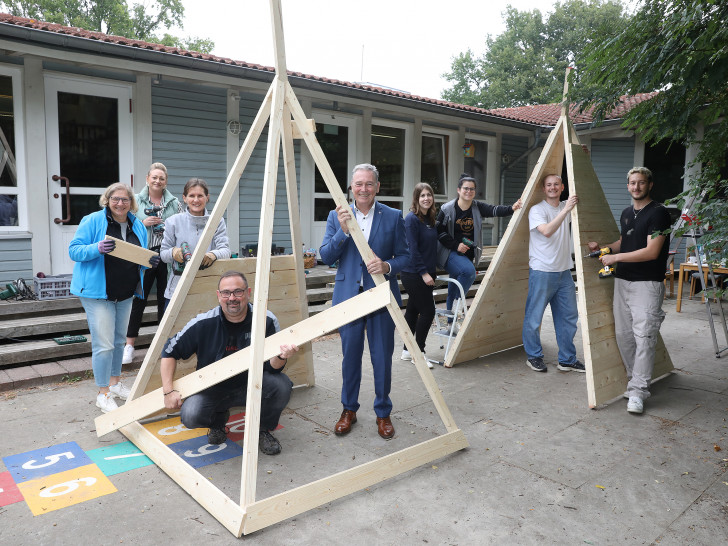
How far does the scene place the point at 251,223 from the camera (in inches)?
345

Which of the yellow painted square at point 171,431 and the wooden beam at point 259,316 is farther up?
the wooden beam at point 259,316

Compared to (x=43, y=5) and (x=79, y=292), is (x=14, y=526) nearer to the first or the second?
(x=79, y=292)

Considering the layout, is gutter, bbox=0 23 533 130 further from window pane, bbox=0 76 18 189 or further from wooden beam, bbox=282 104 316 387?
wooden beam, bbox=282 104 316 387

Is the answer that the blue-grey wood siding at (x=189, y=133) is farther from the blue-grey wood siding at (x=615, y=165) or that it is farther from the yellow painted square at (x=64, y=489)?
the blue-grey wood siding at (x=615, y=165)

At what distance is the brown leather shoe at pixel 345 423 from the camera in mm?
3895

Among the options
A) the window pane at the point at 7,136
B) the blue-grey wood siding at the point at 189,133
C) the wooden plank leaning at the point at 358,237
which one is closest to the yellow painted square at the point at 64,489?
the wooden plank leaning at the point at 358,237

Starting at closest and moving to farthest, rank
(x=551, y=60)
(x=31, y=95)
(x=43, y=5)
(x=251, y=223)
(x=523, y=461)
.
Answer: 1. (x=523, y=461)
2. (x=31, y=95)
3. (x=251, y=223)
4. (x=43, y=5)
5. (x=551, y=60)

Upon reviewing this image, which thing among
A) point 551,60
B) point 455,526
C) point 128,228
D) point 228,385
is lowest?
point 455,526

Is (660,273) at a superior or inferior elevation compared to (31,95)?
inferior

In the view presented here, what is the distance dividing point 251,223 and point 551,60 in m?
36.0

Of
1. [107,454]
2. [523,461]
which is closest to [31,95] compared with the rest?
[107,454]

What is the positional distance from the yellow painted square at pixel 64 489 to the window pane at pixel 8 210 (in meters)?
4.39

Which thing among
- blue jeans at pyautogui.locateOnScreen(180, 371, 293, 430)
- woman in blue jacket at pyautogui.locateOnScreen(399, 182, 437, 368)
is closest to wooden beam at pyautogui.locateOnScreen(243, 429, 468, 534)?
blue jeans at pyautogui.locateOnScreen(180, 371, 293, 430)

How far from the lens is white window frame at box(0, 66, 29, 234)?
641 cm
